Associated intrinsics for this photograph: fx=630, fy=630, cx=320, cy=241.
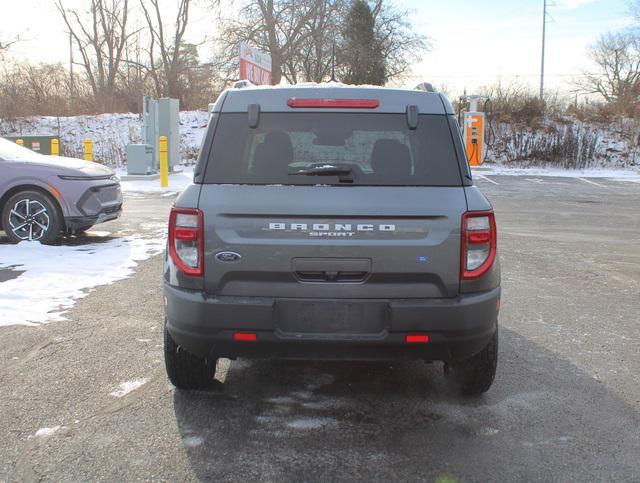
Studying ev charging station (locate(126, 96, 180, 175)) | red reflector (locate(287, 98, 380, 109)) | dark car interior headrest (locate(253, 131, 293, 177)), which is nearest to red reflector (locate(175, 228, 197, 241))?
dark car interior headrest (locate(253, 131, 293, 177))

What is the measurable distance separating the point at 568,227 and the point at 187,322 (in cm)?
948

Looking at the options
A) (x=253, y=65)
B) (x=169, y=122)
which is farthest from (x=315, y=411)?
(x=169, y=122)

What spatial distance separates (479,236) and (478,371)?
915 mm

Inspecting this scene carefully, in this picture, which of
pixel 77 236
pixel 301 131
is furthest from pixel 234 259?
pixel 77 236

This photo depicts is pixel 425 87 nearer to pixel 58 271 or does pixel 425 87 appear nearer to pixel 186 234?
pixel 186 234

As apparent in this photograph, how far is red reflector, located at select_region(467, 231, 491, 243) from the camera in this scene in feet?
10.4

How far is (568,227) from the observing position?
11188mm

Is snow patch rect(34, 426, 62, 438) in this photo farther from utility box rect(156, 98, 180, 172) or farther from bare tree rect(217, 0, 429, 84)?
bare tree rect(217, 0, 429, 84)

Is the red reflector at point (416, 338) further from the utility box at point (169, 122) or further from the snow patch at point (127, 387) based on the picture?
the utility box at point (169, 122)

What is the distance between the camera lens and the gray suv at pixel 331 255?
3105 mm

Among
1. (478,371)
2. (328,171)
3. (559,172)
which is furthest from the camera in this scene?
(559,172)

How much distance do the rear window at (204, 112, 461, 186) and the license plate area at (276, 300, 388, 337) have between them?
62 centimetres

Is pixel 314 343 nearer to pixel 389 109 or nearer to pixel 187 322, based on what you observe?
pixel 187 322

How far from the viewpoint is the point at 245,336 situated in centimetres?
316
